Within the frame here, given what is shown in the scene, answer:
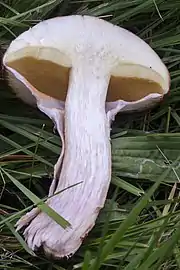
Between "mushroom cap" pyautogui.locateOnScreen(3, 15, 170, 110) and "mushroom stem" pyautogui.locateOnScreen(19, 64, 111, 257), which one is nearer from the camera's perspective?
"mushroom stem" pyautogui.locateOnScreen(19, 64, 111, 257)

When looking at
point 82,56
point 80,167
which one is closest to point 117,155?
point 80,167

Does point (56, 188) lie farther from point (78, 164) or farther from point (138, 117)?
point (138, 117)

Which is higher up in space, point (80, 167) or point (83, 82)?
point (83, 82)

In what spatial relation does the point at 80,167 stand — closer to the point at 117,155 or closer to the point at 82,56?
the point at 117,155

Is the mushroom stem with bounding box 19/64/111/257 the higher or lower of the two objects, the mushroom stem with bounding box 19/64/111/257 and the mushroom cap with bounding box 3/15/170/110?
the lower
